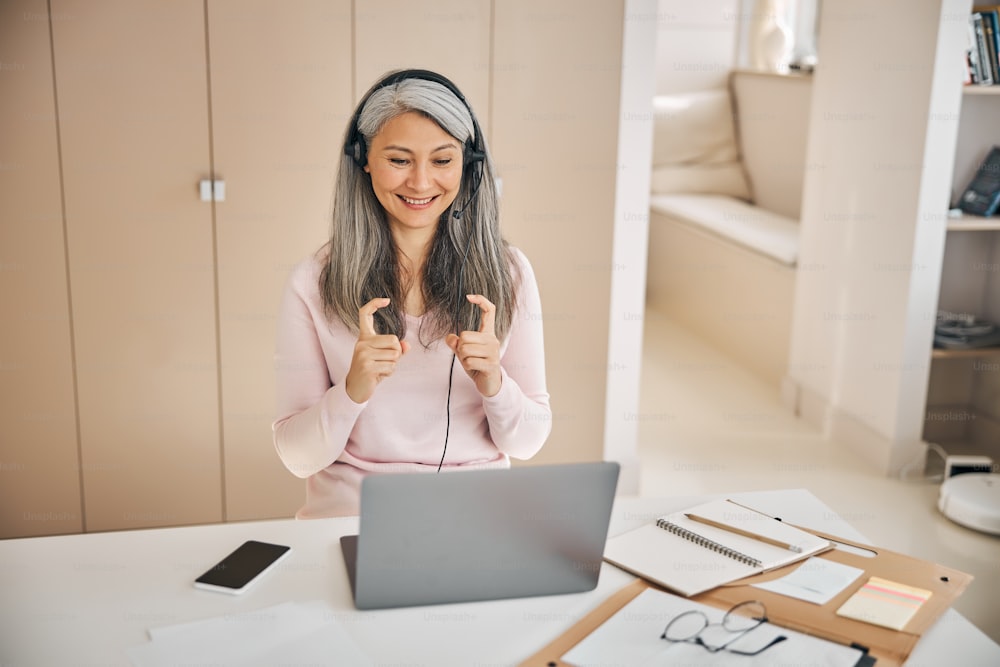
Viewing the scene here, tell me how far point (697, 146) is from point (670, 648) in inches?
173

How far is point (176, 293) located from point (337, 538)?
143 centimetres

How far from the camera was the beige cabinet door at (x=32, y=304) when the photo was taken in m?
2.55

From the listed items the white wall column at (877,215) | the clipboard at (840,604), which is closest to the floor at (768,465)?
the white wall column at (877,215)

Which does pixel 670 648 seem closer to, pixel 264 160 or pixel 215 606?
→ pixel 215 606

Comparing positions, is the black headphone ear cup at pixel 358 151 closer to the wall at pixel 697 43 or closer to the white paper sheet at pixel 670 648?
the white paper sheet at pixel 670 648

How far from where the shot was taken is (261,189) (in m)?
2.73

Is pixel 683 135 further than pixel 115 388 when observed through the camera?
Yes

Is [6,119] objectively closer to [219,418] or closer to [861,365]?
[219,418]

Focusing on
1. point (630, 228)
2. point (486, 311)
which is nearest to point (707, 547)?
point (486, 311)

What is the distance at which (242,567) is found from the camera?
143 centimetres

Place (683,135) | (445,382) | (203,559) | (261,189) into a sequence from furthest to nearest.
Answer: (683,135) → (261,189) → (445,382) → (203,559)

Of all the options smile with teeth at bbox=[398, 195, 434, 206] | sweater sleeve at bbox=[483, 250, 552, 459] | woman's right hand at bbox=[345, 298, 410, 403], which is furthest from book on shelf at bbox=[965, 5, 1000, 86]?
woman's right hand at bbox=[345, 298, 410, 403]

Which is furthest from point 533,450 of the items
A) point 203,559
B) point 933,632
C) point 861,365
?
point 861,365

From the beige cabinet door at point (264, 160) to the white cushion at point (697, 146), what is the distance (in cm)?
289
